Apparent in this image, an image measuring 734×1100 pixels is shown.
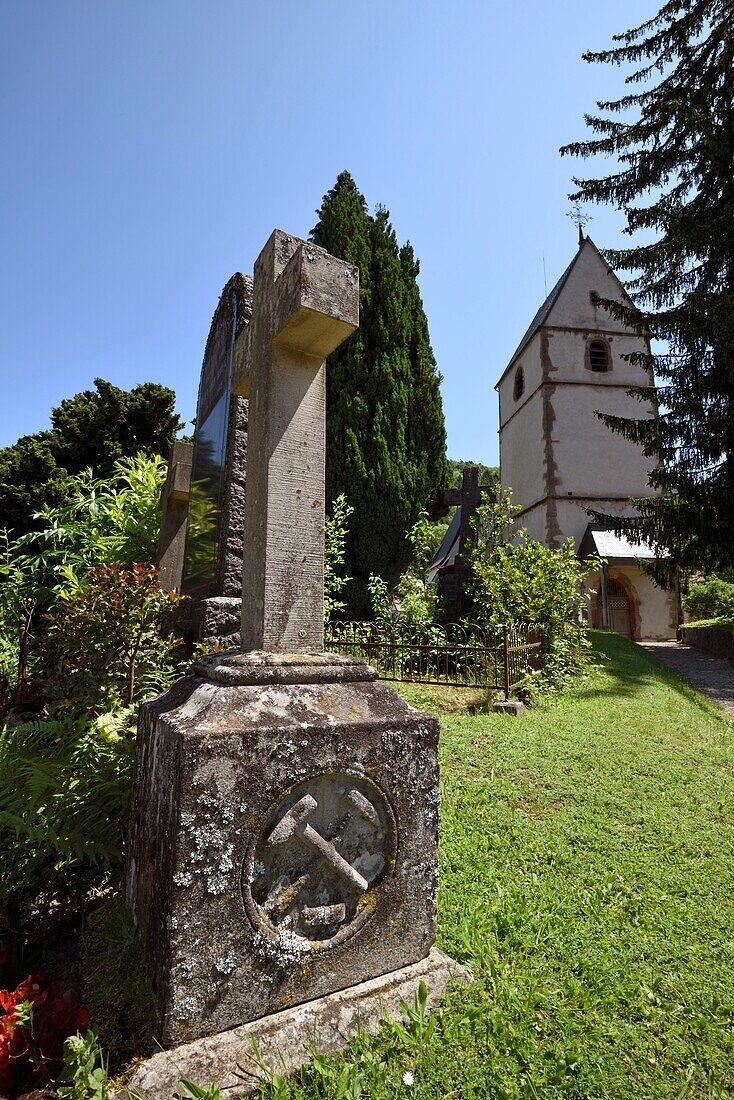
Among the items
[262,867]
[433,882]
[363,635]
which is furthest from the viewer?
[363,635]

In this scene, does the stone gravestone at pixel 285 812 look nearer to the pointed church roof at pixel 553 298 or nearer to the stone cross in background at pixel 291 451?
the stone cross in background at pixel 291 451

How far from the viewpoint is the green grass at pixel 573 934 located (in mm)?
1716

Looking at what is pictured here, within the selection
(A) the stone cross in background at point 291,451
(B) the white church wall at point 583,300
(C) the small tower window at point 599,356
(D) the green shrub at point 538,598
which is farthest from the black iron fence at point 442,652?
(B) the white church wall at point 583,300

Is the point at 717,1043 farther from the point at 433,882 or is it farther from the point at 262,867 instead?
the point at 262,867

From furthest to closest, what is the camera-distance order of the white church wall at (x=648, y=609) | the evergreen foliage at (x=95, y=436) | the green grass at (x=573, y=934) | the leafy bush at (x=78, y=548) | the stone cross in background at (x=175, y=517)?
the white church wall at (x=648, y=609), the evergreen foliage at (x=95, y=436), the leafy bush at (x=78, y=548), the stone cross in background at (x=175, y=517), the green grass at (x=573, y=934)

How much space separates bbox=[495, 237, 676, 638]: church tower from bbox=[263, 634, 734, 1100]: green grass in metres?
15.7

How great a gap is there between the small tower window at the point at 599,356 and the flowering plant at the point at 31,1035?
78.3 feet

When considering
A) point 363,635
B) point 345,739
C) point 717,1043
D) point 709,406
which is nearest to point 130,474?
point 363,635

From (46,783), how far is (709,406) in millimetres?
14123

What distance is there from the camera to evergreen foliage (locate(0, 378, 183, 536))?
12.0m

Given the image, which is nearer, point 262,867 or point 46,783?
point 262,867

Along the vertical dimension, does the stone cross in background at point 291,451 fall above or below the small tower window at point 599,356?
below

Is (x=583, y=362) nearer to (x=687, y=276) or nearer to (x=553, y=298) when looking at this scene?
(x=553, y=298)

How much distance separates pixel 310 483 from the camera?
234cm
